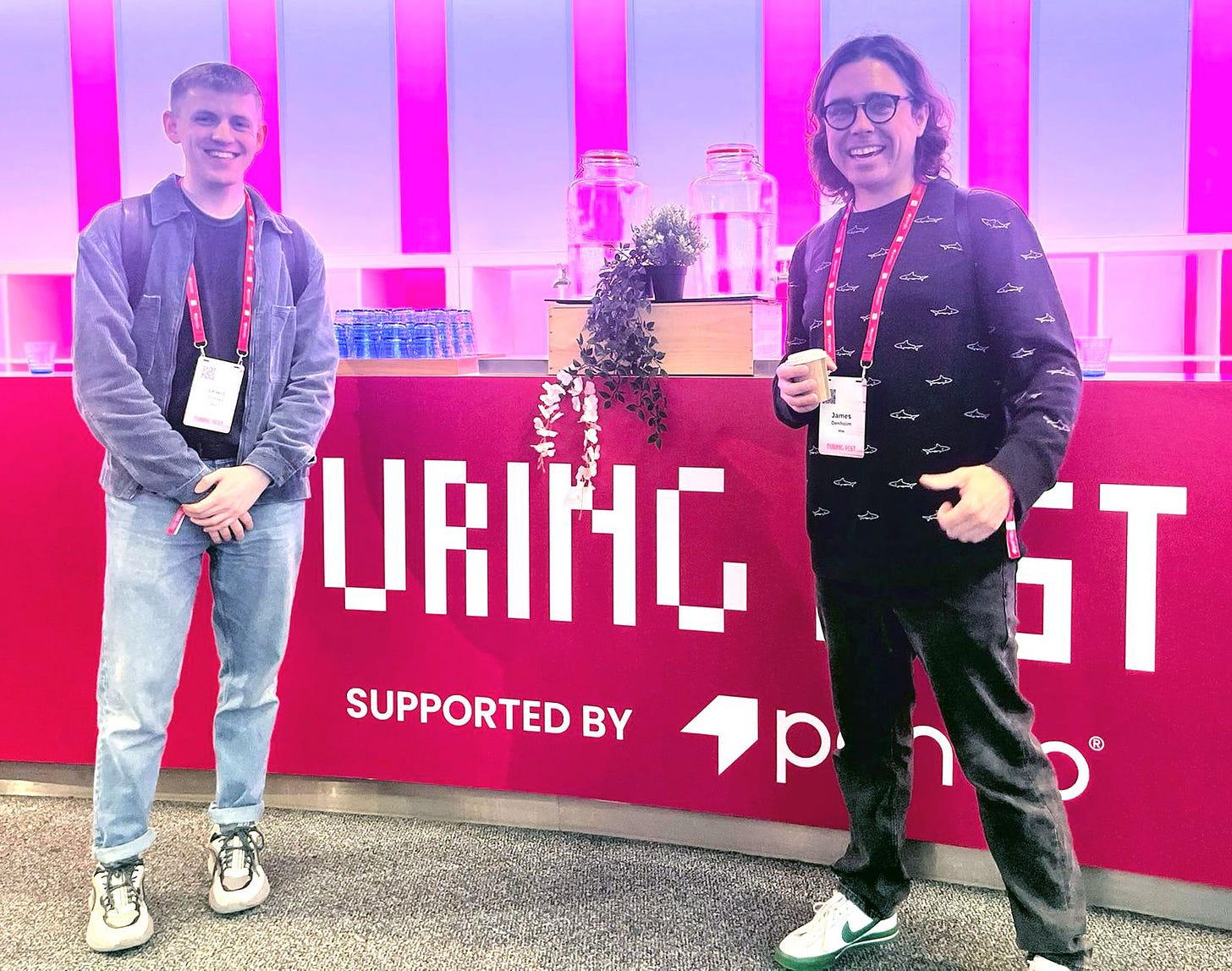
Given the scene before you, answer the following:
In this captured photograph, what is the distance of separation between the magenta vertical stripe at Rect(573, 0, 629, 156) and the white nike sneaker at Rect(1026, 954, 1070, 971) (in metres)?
3.82

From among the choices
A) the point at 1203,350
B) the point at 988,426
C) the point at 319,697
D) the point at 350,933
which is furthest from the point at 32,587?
the point at 1203,350

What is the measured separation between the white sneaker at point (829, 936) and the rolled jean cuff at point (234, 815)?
116 centimetres

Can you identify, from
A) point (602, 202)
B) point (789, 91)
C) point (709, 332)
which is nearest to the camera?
point (709, 332)

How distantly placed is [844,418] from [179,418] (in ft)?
4.25

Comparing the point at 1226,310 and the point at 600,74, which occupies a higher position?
the point at 600,74

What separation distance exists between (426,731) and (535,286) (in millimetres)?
2645

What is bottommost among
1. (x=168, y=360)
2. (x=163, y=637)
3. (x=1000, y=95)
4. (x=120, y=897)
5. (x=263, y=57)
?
(x=120, y=897)

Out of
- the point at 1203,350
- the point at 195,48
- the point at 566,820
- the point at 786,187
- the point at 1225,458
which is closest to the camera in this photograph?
the point at 1225,458

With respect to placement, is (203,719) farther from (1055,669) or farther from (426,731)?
(1055,669)

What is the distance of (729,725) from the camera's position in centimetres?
268

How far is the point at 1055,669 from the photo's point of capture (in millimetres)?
2385

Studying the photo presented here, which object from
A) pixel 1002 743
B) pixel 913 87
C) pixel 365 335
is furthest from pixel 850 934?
pixel 365 335

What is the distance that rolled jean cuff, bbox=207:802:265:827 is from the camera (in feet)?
8.13

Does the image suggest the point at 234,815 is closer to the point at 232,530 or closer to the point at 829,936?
the point at 232,530
